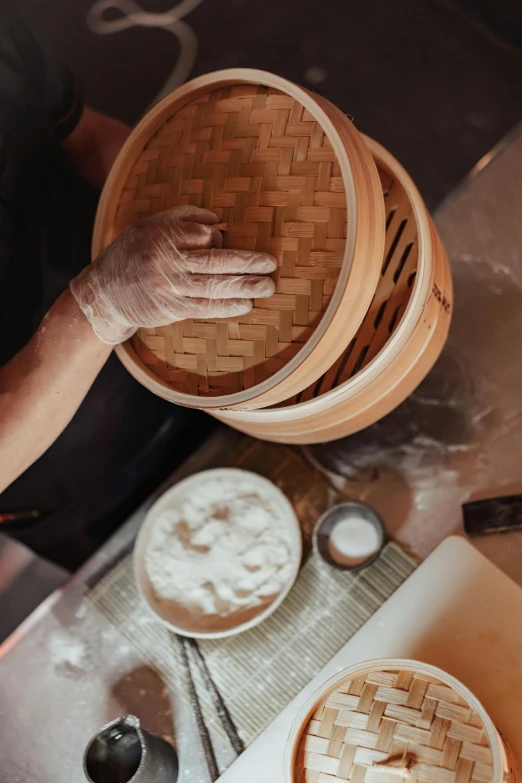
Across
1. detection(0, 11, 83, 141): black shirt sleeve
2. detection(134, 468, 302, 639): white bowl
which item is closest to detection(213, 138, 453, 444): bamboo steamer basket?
detection(134, 468, 302, 639): white bowl

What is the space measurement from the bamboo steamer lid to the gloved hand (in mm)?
44

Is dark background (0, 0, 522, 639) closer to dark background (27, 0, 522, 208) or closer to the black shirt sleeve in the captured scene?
dark background (27, 0, 522, 208)

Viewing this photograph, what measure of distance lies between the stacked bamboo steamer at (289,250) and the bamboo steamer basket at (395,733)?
47 centimetres

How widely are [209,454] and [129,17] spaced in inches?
52.1

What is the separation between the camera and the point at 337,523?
1.49m

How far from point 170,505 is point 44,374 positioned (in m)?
0.50

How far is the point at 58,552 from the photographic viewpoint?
66.5 inches

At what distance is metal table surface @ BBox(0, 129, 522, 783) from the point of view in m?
1.44

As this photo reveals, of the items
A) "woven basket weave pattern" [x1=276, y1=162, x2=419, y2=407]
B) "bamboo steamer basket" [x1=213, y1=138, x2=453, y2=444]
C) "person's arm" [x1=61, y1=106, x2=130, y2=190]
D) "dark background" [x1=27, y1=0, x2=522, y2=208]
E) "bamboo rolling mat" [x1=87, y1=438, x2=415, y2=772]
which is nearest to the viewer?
"bamboo steamer basket" [x1=213, y1=138, x2=453, y2=444]

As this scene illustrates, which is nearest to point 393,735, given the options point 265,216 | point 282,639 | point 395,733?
point 395,733

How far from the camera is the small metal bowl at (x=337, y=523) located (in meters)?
1.43

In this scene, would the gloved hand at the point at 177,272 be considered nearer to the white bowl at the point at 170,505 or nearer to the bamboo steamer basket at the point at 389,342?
the bamboo steamer basket at the point at 389,342

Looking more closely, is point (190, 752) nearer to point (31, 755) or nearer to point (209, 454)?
point (31, 755)

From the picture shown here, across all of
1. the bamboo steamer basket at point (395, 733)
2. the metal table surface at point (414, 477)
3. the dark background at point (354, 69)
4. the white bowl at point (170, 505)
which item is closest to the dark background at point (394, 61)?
the dark background at point (354, 69)
